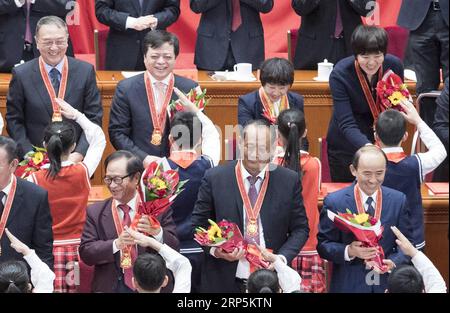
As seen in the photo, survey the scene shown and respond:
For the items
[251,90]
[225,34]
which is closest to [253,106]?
[251,90]

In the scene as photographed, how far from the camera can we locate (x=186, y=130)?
23.4ft

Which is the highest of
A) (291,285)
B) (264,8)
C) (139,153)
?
(264,8)

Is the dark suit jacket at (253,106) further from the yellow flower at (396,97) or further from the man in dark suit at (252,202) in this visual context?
the man in dark suit at (252,202)

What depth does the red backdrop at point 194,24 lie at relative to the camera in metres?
10.8

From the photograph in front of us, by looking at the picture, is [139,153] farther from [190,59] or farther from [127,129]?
[190,59]

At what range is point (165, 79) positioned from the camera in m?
7.77

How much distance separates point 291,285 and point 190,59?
4.13 metres

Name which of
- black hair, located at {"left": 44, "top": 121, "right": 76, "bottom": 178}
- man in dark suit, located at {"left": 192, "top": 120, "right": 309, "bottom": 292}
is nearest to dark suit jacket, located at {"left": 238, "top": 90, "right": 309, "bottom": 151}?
man in dark suit, located at {"left": 192, "top": 120, "right": 309, "bottom": 292}

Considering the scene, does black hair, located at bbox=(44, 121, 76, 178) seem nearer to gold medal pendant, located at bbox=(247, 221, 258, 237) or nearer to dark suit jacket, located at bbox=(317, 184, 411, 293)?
gold medal pendant, located at bbox=(247, 221, 258, 237)

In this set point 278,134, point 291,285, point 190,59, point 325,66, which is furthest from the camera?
point 190,59

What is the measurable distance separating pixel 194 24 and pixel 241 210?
445 centimetres

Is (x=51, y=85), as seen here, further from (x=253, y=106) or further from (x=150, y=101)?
(x=253, y=106)
